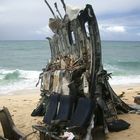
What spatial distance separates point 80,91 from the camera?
33.0ft

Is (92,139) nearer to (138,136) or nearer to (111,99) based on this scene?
Answer: (138,136)

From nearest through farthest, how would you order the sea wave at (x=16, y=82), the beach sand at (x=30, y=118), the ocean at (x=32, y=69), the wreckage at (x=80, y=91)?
the wreckage at (x=80, y=91)
the beach sand at (x=30, y=118)
the sea wave at (x=16, y=82)
the ocean at (x=32, y=69)

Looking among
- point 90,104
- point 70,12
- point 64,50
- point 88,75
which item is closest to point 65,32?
point 64,50

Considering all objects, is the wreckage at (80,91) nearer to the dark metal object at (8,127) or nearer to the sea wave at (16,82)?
the dark metal object at (8,127)

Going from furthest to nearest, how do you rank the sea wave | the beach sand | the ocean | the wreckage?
1. the ocean
2. the sea wave
3. the beach sand
4. the wreckage

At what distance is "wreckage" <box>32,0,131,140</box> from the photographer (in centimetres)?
892

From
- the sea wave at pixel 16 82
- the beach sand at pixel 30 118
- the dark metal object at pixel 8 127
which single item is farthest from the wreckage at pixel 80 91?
the sea wave at pixel 16 82

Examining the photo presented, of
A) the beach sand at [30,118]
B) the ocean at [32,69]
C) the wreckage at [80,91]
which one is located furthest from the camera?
the ocean at [32,69]

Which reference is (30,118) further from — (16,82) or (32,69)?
(32,69)

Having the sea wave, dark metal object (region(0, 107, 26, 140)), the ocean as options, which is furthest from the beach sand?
the sea wave

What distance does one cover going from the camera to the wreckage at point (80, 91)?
8.92 metres

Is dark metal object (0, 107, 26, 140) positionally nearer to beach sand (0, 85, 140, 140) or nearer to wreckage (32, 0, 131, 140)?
wreckage (32, 0, 131, 140)

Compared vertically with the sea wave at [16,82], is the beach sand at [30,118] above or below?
below

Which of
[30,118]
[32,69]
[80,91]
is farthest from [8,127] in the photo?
[32,69]
